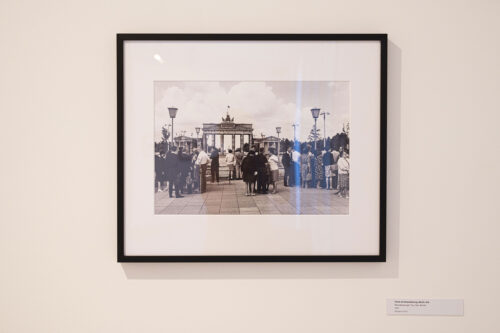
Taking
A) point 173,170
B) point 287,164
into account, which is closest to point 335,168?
point 287,164

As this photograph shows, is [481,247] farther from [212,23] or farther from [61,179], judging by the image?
[61,179]

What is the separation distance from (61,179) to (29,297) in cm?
42

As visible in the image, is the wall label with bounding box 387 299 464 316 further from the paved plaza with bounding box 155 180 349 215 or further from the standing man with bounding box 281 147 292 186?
the standing man with bounding box 281 147 292 186

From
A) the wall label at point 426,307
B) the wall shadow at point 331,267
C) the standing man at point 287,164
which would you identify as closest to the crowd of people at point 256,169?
the standing man at point 287,164

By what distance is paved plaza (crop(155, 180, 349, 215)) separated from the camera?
1.21 metres

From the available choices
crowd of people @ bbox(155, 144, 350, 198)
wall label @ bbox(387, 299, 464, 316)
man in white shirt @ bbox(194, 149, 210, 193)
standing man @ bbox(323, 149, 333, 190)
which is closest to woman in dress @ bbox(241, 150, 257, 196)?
crowd of people @ bbox(155, 144, 350, 198)

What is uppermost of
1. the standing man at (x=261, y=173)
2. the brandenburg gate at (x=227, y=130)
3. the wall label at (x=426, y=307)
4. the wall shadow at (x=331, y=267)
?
the brandenburg gate at (x=227, y=130)

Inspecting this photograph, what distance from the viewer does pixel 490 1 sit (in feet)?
4.01

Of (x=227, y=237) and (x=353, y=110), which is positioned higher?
(x=353, y=110)

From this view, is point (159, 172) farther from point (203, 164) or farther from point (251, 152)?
point (251, 152)

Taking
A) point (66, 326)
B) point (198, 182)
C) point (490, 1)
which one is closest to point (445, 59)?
point (490, 1)

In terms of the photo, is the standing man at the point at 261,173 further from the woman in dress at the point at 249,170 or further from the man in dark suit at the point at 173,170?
the man in dark suit at the point at 173,170

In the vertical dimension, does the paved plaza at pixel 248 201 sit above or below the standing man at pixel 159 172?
below

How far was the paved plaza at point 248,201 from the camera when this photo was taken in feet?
3.96
